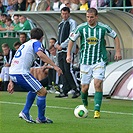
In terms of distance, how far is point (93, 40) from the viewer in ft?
46.2

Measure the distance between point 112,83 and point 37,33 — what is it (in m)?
6.60

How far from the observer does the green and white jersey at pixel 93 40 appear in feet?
46.0

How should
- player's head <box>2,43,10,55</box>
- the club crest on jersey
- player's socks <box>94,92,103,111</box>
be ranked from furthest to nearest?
1. player's head <box>2,43,10,55</box>
2. the club crest on jersey
3. player's socks <box>94,92,103,111</box>

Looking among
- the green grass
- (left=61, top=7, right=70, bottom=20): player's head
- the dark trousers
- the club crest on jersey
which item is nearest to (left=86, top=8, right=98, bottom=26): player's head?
the club crest on jersey

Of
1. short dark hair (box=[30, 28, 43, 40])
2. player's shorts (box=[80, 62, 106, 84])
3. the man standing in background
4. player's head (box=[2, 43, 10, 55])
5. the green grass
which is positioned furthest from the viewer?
player's head (box=[2, 43, 10, 55])

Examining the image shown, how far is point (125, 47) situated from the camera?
22.2 m

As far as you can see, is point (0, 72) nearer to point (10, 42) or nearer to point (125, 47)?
point (10, 42)

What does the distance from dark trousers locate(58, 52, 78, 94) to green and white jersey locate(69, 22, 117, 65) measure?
14.7 feet

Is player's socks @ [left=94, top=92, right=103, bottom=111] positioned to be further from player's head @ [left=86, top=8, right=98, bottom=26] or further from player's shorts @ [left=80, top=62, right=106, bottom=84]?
player's head @ [left=86, top=8, right=98, bottom=26]

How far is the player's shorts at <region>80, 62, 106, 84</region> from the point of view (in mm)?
13742

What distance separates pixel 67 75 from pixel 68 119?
5668 millimetres

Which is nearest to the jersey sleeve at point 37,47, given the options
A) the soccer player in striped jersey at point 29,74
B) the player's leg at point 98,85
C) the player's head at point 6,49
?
the soccer player in striped jersey at point 29,74

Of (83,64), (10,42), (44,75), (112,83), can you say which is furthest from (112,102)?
(10,42)

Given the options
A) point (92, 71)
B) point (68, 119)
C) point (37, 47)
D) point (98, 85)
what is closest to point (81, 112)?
point (68, 119)
